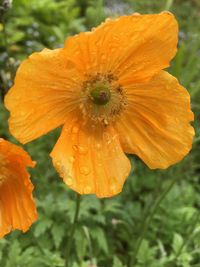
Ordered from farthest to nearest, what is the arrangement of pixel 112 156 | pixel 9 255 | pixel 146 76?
pixel 9 255 < pixel 112 156 < pixel 146 76

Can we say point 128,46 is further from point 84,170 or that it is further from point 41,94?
point 84,170

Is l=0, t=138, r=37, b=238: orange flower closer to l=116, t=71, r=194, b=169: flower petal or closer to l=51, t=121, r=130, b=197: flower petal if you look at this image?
l=51, t=121, r=130, b=197: flower petal

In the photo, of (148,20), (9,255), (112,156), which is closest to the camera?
(148,20)

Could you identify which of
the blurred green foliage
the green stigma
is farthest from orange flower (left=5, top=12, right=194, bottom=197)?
the blurred green foliage

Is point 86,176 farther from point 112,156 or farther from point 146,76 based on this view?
point 146,76

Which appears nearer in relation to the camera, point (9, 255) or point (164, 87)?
point (164, 87)

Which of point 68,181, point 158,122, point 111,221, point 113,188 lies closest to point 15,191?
point 68,181

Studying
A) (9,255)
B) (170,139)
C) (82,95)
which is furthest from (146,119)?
(9,255)
